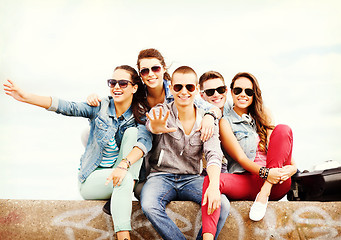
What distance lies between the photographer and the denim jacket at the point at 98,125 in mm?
3954

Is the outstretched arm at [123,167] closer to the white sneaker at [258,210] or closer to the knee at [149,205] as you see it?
the knee at [149,205]

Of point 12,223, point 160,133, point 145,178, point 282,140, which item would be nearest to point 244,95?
point 282,140

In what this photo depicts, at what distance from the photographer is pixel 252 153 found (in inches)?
166

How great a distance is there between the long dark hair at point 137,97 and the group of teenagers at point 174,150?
1 cm

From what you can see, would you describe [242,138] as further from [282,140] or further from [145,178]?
[145,178]

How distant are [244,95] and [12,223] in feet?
9.49

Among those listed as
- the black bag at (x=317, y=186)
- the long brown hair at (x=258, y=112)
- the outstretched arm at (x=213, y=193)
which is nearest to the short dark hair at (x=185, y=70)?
the long brown hair at (x=258, y=112)

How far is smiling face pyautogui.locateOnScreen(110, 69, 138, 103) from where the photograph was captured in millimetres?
4227

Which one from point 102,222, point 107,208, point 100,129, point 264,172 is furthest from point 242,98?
point 102,222

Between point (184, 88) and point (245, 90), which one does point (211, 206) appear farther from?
point (245, 90)

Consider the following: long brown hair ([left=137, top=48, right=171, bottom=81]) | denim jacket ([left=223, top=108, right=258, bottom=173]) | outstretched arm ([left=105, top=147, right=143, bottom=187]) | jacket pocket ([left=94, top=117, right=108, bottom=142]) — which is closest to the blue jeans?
outstretched arm ([left=105, top=147, right=143, bottom=187])

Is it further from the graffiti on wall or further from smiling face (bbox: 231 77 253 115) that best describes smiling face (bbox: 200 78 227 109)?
the graffiti on wall

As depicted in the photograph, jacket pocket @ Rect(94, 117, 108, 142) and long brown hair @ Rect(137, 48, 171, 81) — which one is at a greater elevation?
long brown hair @ Rect(137, 48, 171, 81)

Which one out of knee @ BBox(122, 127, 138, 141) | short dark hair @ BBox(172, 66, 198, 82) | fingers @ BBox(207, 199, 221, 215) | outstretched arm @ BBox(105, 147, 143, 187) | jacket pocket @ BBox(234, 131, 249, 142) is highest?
A: short dark hair @ BBox(172, 66, 198, 82)
